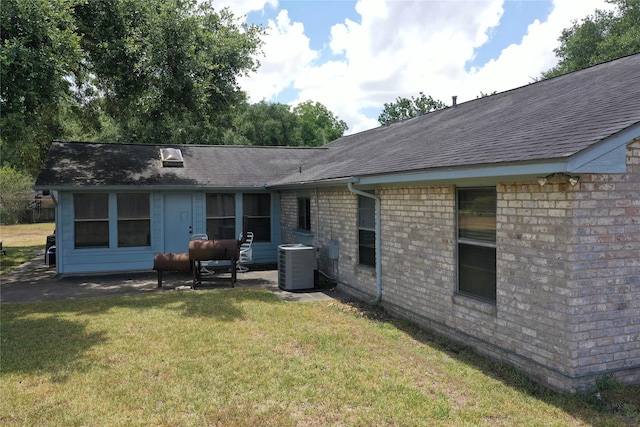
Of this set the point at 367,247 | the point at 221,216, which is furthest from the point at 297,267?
the point at 221,216

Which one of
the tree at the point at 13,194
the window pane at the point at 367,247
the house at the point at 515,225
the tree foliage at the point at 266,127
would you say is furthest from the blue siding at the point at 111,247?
the tree at the point at 13,194

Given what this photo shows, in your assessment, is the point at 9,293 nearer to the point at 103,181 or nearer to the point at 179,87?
the point at 103,181

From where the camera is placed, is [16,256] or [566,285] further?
[16,256]

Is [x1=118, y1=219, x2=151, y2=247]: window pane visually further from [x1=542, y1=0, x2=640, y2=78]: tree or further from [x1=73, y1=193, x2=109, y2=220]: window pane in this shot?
[x1=542, y1=0, x2=640, y2=78]: tree

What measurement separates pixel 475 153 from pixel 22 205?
42.7 metres

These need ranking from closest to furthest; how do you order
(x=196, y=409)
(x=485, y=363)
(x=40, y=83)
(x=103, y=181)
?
(x=196, y=409), (x=485, y=363), (x=40, y=83), (x=103, y=181)

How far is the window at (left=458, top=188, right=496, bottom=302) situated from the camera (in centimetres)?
579

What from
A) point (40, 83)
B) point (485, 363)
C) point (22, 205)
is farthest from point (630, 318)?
point (22, 205)

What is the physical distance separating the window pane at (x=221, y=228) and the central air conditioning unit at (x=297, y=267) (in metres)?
4.17

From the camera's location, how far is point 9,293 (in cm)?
1036

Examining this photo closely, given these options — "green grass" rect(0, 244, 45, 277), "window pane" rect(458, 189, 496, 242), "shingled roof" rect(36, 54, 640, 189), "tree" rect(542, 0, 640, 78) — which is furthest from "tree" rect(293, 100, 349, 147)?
"window pane" rect(458, 189, 496, 242)

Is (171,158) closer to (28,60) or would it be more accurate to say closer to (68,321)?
(28,60)

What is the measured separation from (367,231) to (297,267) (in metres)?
2.09

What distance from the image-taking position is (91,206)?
42.0 ft
